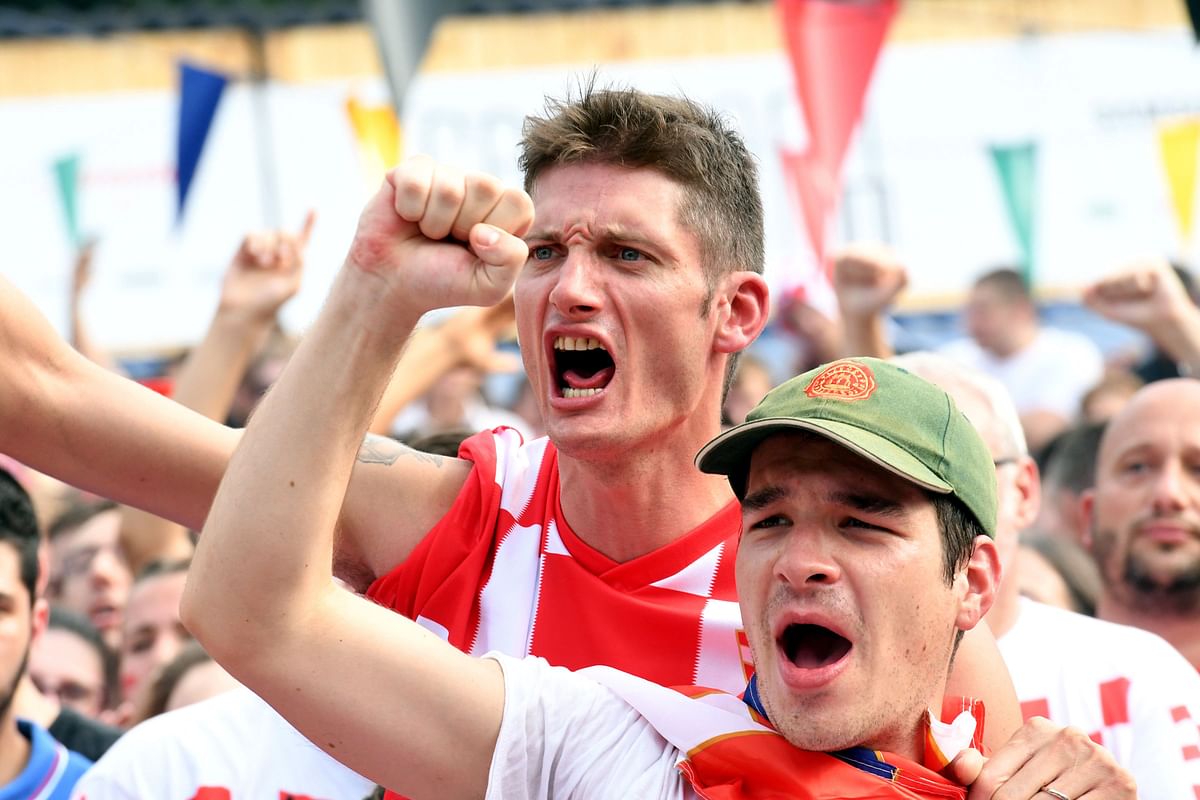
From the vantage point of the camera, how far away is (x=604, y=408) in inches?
99.1

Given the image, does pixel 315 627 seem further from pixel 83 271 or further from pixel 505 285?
pixel 83 271

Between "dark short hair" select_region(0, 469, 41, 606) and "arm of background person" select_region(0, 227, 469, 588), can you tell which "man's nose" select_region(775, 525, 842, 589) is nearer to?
"arm of background person" select_region(0, 227, 469, 588)

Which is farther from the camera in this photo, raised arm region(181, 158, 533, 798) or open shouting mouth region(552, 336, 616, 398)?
open shouting mouth region(552, 336, 616, 398)

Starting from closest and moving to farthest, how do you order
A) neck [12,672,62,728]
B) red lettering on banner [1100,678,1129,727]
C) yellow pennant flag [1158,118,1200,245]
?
red lettering on banner [1100,678,1129,727], neck [12,672,62,728], yellow pennant flag [1158,118,1200,245]

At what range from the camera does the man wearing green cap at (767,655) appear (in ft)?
6.33

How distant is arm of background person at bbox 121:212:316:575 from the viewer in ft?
12.4

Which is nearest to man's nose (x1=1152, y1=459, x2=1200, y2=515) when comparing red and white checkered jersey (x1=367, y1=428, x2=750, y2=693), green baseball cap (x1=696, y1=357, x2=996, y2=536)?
red and white checkered jersey (x1=367, y1=428, x2=750, y2=693)

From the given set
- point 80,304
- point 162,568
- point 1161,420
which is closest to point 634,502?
point 1161,420

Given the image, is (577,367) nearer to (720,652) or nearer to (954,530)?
(720,652)

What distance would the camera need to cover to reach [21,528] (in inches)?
141

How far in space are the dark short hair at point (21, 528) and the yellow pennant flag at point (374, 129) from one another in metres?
6.46

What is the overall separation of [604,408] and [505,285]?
2.24ft

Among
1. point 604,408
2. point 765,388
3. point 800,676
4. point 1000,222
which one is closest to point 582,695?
point 800,676

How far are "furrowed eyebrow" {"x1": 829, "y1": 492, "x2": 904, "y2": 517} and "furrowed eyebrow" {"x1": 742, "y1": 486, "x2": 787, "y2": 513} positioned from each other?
0.23 ft
